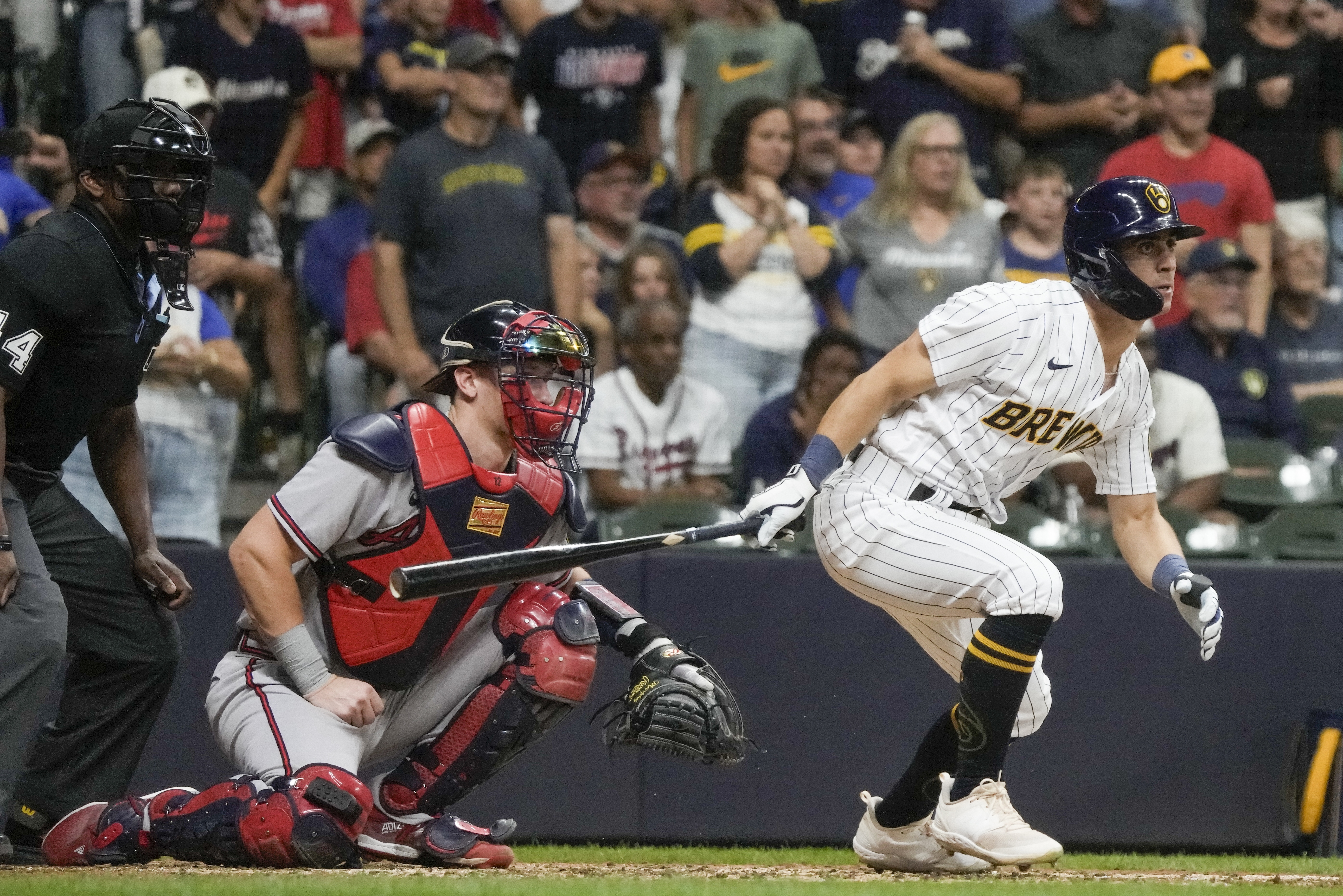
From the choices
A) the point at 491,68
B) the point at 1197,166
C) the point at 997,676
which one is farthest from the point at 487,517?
the point at 1197,166

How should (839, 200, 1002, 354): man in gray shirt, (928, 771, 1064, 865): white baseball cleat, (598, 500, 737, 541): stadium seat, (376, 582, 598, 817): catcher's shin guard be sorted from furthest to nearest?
(839, 200, 1002, 354): man in gray shirt → (598, 500, 737, 541): stadium seat → (376, 582, 598, 817): catcher's shin guard → (928, 771, 1064, 865): white baseball cleat

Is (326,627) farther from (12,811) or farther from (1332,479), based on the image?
(1332,479)

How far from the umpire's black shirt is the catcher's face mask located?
87 centimetres

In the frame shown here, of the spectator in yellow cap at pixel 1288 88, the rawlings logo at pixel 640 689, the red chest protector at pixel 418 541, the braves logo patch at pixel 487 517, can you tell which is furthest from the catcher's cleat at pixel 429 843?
the spectator in yellow cap at pixel 1288 88

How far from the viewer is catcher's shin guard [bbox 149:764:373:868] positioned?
3.76 metres

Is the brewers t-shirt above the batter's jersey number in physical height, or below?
below

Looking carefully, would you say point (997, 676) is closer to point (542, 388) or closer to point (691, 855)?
point (542, 388)

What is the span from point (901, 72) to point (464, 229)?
2061mm

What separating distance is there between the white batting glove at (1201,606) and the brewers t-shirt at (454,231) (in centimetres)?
291

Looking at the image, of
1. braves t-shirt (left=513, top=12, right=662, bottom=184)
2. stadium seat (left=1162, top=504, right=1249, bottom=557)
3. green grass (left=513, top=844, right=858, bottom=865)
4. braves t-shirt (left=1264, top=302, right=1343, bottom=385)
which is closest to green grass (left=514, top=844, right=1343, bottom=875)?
green grass (left=513, top=844, right=858, bottom=865)

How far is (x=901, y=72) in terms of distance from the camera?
715cm

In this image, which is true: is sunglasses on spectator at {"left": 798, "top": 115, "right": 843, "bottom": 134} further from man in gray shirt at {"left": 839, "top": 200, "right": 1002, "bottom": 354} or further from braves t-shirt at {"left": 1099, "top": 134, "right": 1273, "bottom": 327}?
braves t-shirt at {"left": 1099, "top": 134, "right": 1273, "bottom": 327}

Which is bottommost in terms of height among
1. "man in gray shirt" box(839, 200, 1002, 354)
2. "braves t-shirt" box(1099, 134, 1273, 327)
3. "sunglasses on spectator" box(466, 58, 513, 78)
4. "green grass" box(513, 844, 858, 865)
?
"green grass" box(513, 844, 858, 865)

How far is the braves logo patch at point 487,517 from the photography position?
4055mm
